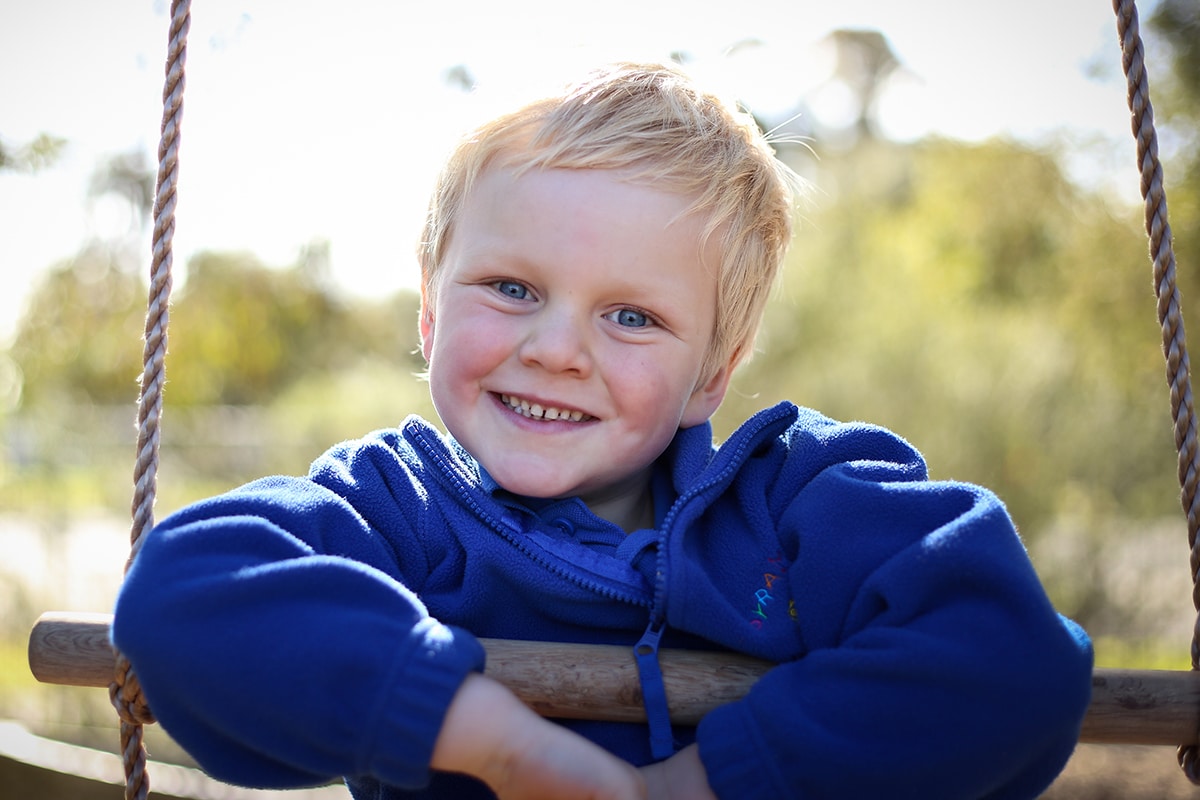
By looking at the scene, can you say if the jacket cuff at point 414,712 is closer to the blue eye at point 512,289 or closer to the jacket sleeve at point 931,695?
the jacket sleeve at point 931,695

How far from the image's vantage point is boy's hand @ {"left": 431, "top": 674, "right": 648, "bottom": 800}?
0.93 m

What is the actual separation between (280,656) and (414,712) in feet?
0.43

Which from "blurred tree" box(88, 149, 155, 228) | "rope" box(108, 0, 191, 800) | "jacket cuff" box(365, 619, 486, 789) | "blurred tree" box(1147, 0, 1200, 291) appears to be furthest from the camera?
"blurred tree" box(88, 149, 155, 228)

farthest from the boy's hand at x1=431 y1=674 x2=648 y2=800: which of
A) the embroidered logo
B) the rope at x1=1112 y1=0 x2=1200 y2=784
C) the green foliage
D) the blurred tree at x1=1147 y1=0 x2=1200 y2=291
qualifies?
the blurred tree at x1=1147 y1=0 x2=1200 y2=291

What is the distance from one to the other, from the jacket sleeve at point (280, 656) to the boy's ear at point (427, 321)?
0.49 metres

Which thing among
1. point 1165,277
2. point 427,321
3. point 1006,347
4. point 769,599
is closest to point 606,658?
point 769,599

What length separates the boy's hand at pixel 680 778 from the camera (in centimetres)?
103

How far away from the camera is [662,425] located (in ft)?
4.43

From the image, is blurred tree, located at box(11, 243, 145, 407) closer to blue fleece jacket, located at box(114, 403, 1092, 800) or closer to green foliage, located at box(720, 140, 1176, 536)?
green foliage, located at box(720, 140, 1176, 536)

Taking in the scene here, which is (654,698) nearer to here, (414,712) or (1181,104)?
(414,712)

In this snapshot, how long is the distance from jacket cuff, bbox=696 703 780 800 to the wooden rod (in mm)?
50

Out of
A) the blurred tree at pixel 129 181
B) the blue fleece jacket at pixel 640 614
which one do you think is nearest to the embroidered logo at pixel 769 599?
the blue fleece jacket at pixel 640 614

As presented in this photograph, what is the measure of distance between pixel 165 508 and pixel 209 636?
18.4 feet

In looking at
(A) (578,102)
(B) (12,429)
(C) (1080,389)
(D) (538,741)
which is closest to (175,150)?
(A) (578,102)
